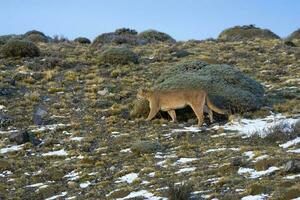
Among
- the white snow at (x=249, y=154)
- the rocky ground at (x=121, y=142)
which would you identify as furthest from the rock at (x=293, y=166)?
the white snow at (x=249, y=154)

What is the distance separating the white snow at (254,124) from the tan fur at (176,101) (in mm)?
832

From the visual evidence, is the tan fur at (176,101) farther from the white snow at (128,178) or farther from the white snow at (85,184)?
the white snow at (85,184)

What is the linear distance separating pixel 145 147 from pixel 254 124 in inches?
185

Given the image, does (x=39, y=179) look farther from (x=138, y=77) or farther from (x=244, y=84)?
(x=138, y=77)

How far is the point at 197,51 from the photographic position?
134 feet

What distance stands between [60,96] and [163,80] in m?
5.02

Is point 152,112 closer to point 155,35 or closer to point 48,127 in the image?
point 48,127

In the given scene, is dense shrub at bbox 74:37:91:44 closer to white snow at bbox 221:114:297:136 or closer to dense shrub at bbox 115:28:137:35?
dense shrub at bbox 115:28:137:35

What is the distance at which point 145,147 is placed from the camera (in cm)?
1789

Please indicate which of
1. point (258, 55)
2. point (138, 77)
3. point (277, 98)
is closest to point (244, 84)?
point (277, 98)

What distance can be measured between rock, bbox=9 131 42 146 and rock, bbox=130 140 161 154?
3985 millimetres

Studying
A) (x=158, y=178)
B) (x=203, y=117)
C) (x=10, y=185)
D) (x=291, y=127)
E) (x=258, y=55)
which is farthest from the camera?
(x=258, y=55)

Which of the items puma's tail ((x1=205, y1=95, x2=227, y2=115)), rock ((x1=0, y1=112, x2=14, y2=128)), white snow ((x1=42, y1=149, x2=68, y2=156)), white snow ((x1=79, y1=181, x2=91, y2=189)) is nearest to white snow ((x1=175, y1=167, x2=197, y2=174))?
white snow ((x1=79, y1=181, x2=91, y2=189))

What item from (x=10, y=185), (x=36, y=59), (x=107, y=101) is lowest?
(x=10, y=185)
